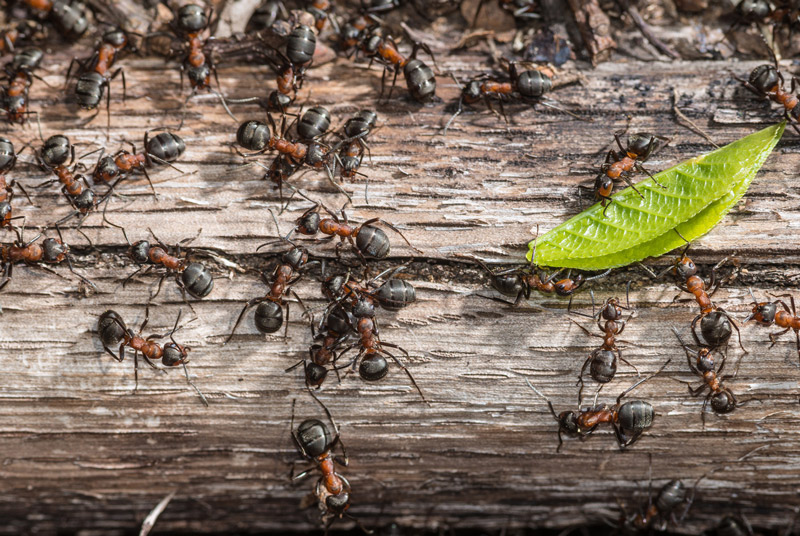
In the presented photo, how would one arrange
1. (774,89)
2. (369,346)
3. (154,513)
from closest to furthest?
(369,346)
(774,89)
(154,513)

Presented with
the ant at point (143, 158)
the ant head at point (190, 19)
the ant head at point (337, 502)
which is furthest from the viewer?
the ant head at point (190, 19)

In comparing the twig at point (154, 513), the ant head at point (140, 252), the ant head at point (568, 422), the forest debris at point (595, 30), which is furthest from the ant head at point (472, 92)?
the twig at point (154, 513)

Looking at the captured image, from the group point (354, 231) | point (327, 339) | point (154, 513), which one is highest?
point (354, 231)

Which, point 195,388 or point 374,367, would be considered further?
point 195,388

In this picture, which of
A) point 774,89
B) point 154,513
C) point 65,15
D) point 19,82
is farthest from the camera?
point 65,15

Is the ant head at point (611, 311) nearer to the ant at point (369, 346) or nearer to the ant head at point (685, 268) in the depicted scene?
the ant head at point (685, 268)

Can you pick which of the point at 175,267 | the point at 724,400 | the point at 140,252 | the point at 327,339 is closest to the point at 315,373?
the point at 327,339

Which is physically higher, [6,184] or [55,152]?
[55,152]

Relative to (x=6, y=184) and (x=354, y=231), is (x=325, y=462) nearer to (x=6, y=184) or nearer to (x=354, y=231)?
(x=354, y=231)
